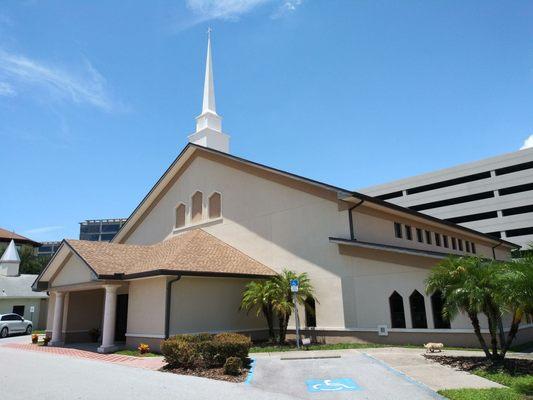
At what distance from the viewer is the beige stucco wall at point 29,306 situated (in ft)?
132

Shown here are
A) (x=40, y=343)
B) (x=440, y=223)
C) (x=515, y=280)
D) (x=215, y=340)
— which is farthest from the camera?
(x=440, y=223)

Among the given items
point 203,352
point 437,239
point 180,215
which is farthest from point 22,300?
point 437,239

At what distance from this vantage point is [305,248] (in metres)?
20.8

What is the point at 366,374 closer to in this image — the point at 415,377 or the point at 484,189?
the point at 415,377

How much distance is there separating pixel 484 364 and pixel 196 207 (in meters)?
18.4

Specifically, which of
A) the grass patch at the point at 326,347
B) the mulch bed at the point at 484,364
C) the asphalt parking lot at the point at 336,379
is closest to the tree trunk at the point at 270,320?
the grass patch at the point at 326,347

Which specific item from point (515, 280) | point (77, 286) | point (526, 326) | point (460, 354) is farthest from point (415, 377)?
point (77, 286)

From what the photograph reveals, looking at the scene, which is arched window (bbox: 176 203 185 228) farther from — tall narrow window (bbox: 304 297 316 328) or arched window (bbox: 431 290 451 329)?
arched window (bbox: 431 290 451 329)

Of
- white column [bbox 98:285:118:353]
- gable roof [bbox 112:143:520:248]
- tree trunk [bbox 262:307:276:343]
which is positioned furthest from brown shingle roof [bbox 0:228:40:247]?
tree trunk [bbox 262:307:276:343]

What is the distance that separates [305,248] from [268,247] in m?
2.45

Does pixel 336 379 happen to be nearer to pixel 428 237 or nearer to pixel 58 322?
pixel 58 322

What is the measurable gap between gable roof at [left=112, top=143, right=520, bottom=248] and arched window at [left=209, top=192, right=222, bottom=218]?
245cm

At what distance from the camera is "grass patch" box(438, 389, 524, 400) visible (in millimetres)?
8688

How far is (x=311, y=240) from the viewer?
67.6 feet
